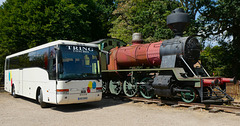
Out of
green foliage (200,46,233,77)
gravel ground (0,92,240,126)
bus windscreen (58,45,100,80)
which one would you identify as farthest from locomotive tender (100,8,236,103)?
green foliage (200,46,233,77)

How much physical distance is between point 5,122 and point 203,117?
6.33 m

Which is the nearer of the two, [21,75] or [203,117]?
[203,117]

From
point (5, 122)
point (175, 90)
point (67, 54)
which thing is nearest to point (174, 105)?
point (175, 90)

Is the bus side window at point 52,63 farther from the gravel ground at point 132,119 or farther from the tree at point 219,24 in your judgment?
the tree at point 219,24

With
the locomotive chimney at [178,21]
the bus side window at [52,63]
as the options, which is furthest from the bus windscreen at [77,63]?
the locomotive chimney at [178,21]

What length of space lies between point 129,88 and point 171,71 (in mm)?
3026

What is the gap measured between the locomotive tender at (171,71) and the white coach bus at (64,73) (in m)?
2.46

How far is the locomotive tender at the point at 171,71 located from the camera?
793 centimetres

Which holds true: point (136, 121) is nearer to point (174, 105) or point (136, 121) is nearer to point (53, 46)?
point (174, 105)

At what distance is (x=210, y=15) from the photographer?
15078 millimetres

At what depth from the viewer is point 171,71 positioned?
8.47m

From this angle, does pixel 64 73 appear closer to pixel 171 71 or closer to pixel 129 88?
pixel 129 88

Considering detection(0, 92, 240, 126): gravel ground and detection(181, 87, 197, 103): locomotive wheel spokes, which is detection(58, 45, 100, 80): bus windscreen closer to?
detection(0, 92, 240, 126): gravel ground

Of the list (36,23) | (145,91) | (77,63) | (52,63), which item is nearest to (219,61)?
(145,91)
